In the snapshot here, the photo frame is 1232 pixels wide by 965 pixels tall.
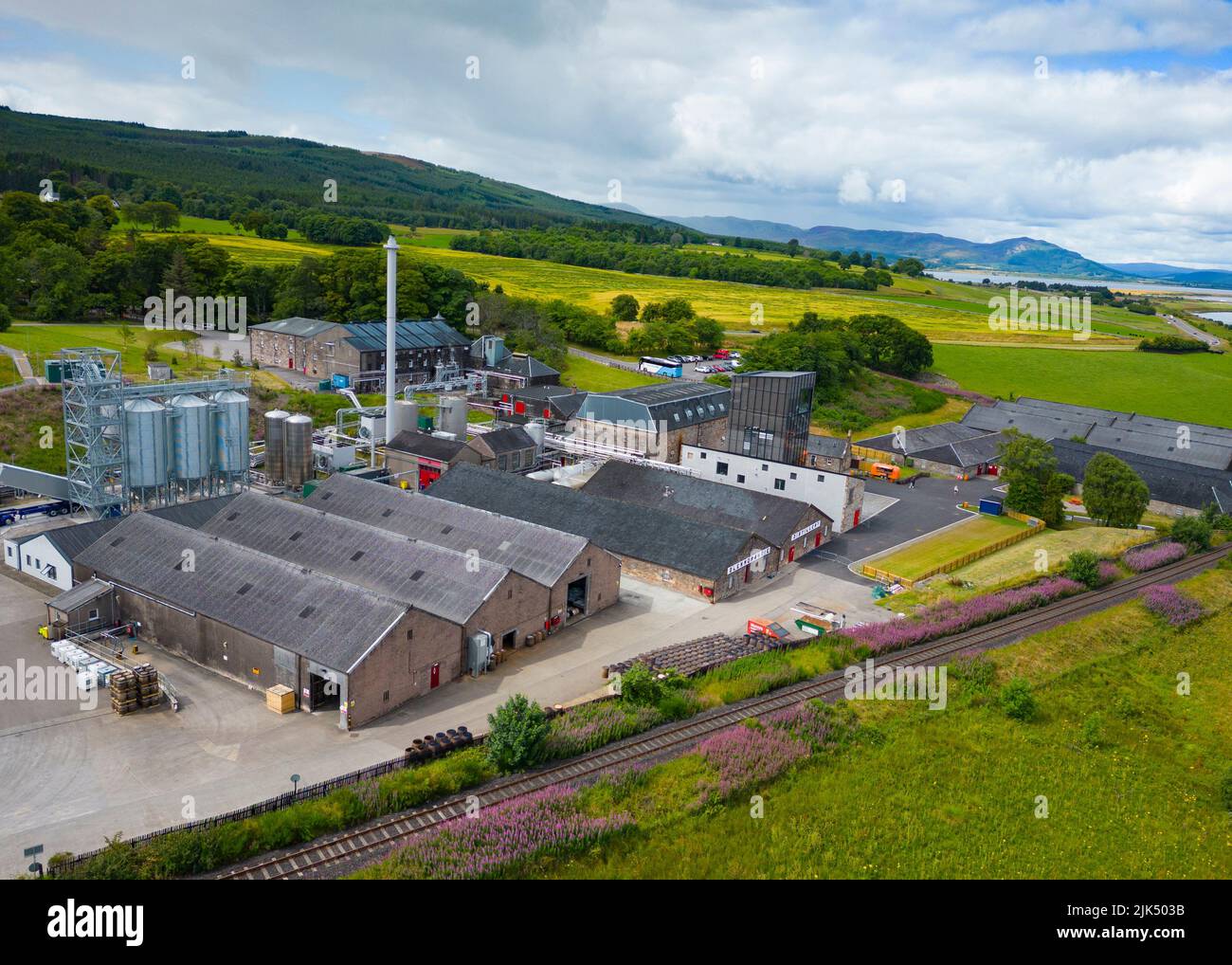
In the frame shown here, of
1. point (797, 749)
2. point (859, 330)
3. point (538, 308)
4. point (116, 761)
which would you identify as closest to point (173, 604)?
point (116, 761)

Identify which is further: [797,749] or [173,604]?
[173,604]

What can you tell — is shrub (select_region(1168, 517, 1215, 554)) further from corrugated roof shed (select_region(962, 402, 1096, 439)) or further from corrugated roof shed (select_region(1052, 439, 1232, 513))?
corrugated roof shed (select_region(962, 402, 1096, 439))

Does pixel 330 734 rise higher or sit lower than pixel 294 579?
lower

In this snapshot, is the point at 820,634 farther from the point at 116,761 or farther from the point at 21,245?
the point at 21,245

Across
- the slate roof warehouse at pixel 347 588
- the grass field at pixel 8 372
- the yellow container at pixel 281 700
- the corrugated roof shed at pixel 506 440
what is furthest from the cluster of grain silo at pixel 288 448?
the yellow container at pixel 281 700

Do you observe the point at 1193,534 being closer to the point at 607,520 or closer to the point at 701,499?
the point at 701,499

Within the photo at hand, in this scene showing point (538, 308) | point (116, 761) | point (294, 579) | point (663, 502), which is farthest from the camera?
point (538, 308)
